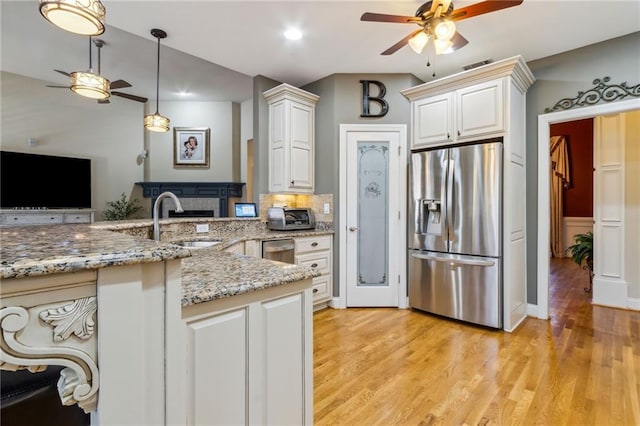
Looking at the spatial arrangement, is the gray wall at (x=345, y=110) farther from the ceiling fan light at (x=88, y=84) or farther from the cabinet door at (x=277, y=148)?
the ceiling fan light at (x=88, y=84)

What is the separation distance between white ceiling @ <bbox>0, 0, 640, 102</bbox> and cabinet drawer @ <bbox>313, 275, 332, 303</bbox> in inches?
95.3

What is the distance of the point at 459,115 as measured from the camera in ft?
10.1

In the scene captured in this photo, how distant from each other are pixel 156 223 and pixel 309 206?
7.16 feet

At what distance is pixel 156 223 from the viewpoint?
2016 mm

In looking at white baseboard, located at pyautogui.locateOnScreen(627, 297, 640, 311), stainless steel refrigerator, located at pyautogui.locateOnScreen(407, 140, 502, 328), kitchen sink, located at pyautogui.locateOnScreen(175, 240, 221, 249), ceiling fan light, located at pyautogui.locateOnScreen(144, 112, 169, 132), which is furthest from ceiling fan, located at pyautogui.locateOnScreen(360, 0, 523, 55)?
white baseboard, located at pyautogui.locateOnScreen(627, 297, 640, 311)

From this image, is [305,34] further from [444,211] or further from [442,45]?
[444,211]

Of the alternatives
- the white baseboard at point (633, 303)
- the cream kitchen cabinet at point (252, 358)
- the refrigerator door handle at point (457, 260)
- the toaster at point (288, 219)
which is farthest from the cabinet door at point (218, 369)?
the white baseboard at point (633, 303)

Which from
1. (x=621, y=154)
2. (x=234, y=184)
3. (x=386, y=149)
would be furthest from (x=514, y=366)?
(x=234, y=184)

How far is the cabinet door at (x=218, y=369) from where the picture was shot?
923mm

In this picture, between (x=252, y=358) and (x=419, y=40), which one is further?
(x=419, y=40)

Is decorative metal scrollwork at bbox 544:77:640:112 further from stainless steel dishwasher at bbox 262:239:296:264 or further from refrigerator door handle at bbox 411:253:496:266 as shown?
stainless steel dishwasher at bbox 262:239:296:264

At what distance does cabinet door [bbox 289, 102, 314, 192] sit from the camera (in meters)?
3.66

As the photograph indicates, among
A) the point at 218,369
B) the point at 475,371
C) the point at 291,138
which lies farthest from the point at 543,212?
the point at 218,369

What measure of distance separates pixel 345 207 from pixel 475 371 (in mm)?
2038
